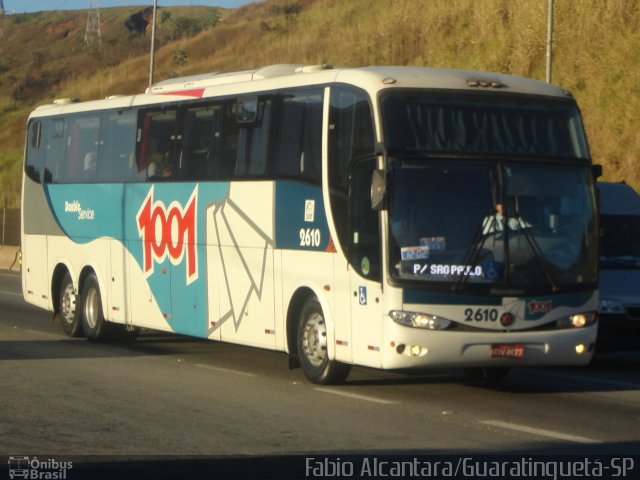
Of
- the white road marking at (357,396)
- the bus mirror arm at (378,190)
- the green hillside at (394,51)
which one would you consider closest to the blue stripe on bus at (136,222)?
the white road marking at (357,396)

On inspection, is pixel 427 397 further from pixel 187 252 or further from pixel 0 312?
pixel 0 312

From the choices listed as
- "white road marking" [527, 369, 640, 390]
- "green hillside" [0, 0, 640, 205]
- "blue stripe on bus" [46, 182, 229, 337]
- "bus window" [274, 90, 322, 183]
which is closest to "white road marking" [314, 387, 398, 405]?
"bus window" [274, 90, 322, 183]

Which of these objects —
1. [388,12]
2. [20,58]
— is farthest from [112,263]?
[20,58]

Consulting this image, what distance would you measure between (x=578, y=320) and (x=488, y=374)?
175 centimetres

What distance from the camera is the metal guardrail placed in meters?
46.4

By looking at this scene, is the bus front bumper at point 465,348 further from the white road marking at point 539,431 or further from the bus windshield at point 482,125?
the bus windshield at point 482,125

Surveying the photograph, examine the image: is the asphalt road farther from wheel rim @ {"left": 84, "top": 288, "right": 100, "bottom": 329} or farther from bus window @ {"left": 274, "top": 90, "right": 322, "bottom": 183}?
bus window @ {"left": 274, "top": 90, "right": 322, "bottom": 183}

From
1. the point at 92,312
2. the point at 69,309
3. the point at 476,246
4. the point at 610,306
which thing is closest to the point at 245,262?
the point at 476,246

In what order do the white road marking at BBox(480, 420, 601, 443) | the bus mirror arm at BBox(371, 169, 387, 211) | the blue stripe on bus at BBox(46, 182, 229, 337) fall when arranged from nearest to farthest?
the white road marking at BBox(480, 420, 601, 443)
the bus mirror arm at BBox(371, 169, 387, 211)
the blue stripe on bus at BBox(46, 182, 229, 337)

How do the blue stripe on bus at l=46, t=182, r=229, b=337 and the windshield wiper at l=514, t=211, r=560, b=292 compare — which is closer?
the windshield wiper at l=514, t=211, r=560, b=292

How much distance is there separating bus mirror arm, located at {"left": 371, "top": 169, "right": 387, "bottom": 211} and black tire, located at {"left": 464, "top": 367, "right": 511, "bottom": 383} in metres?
2.92

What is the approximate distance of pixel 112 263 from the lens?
1834 cm

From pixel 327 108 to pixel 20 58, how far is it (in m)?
106

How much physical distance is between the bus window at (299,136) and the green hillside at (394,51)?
67.5ft
